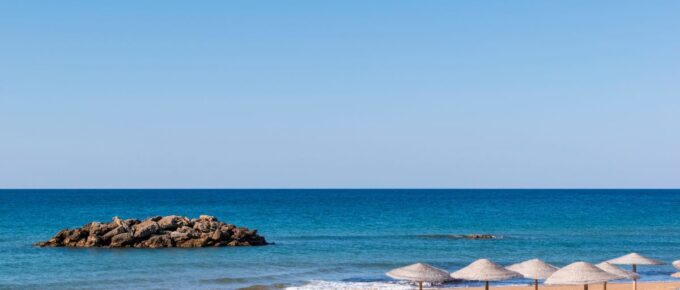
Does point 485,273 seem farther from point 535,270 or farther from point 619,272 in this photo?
point 619,272

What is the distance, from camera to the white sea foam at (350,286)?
108 feet

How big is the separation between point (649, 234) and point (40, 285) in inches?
1914

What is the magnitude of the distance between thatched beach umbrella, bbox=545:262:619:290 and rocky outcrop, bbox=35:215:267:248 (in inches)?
1131

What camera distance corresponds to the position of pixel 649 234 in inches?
2495

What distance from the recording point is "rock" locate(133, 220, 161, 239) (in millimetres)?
50375

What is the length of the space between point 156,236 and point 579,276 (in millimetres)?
32107

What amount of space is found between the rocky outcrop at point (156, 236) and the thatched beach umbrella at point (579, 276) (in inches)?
1131

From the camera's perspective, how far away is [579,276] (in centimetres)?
2545

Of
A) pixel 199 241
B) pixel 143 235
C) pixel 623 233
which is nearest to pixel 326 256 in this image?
pixel 199 241

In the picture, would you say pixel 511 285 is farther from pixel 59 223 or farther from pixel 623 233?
pixel 59 223

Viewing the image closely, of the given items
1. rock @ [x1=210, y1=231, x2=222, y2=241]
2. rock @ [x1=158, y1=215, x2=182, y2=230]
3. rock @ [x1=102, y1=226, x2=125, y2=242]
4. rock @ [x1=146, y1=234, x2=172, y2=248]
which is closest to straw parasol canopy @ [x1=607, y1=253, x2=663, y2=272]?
rock @ [x1=210, y1=231, x2=222, y2=241]

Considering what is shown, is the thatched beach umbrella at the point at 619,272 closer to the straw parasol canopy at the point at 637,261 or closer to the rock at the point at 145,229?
the straw parasol canopy at the point at 637,261

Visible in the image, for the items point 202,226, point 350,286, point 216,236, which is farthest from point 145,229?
point 350,286

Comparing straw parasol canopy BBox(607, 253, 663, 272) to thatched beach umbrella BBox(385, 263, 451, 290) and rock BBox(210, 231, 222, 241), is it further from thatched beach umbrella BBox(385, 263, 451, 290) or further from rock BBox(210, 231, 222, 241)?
rock BBox(210, 231, 222, 241)
